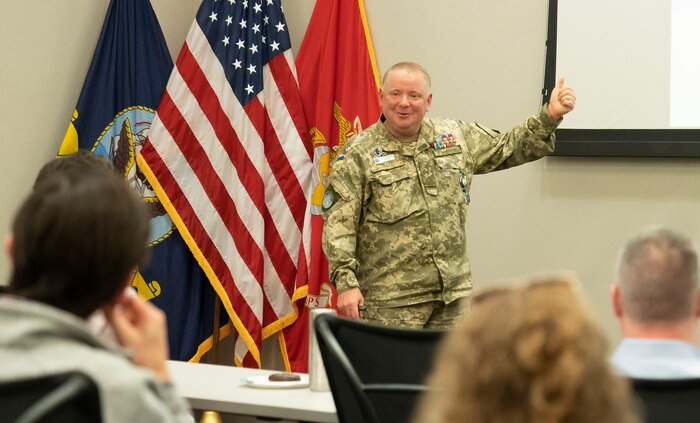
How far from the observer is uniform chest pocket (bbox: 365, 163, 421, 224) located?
12.6 feet

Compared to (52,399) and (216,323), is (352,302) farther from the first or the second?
(52,399)

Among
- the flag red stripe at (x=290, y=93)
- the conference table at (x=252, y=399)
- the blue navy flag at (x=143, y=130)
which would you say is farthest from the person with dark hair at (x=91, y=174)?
the flag red stripe at (x=290, y=93)

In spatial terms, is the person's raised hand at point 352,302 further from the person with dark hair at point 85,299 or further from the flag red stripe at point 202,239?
the person with dark hair at point 85,299

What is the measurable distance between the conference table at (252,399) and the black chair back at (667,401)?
99 centimetres

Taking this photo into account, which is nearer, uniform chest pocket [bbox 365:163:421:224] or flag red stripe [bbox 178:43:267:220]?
uniform chest pocket [bbox 365:163:421:224]

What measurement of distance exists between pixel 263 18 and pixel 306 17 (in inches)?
11.0

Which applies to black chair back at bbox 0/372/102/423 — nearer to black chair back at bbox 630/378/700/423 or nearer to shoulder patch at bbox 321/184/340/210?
black chair back at bbox 630/378/700/423

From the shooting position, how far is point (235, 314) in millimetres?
5027

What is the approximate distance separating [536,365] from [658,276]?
78cm

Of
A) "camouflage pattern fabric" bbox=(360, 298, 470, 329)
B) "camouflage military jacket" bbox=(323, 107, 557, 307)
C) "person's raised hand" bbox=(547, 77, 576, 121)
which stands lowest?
"camouflage pattern fabric" bbox=(360, 298, 470, 329)

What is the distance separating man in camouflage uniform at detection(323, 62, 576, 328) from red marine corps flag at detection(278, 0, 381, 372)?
1.07 metres

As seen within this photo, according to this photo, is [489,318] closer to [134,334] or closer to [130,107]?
[134,334]

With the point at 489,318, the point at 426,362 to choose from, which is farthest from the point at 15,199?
the point at 489,318

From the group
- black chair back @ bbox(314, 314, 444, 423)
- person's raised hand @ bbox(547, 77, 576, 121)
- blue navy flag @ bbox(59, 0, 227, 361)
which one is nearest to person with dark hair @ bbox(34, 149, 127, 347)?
black chair back @ bbox(314, 314, 444, 423)
